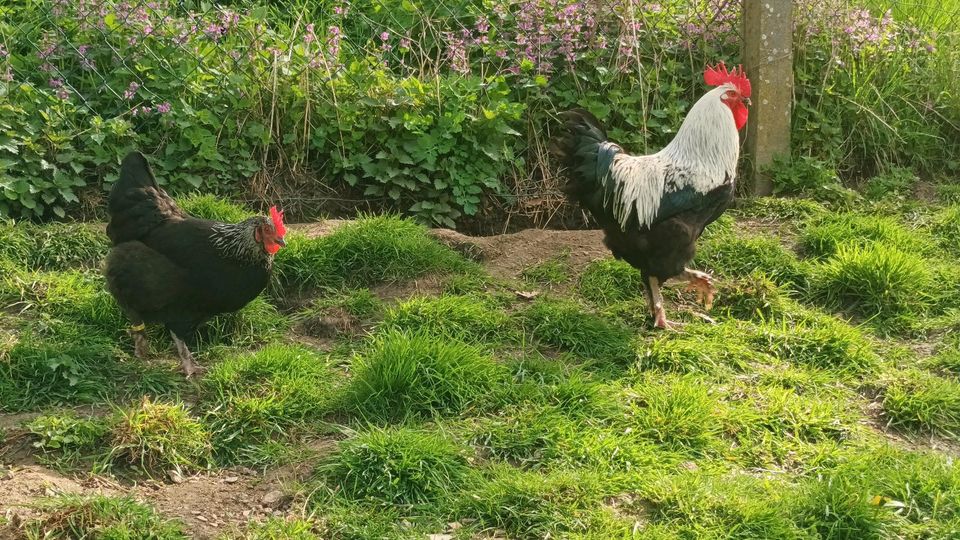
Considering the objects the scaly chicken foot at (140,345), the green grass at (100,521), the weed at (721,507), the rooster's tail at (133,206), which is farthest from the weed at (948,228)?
the green grass at (100,521)

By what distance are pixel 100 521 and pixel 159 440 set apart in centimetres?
56

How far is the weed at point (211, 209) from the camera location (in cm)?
595

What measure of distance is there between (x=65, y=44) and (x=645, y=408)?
15.2 feet

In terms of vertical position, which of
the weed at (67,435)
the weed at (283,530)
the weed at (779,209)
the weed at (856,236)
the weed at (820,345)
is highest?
the weed at (779,209)

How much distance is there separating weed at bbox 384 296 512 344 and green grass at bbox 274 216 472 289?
1.40 feet

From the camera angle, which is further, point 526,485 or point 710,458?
point 710,458

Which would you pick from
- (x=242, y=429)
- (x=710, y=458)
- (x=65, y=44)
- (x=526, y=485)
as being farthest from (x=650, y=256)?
(x=65, y=44)

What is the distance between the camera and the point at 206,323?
17.4 feet

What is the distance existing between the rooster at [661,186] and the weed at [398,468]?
1806 millimetres

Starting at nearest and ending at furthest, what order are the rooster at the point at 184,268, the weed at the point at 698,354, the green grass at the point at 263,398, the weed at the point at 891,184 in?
the green grass at the point at 263,398, the rooster at the point at 184,268, the weed at the point at 698,354, the weed at the point at 891,184

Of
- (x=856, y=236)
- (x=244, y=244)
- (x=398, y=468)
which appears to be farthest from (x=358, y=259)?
(x=856, y=236)

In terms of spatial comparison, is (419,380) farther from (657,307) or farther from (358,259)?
(657,307)

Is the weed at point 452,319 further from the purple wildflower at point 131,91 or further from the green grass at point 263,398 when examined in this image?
the purple wildflower at point 131,91

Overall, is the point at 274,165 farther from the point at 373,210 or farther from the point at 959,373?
the point at 959,373
